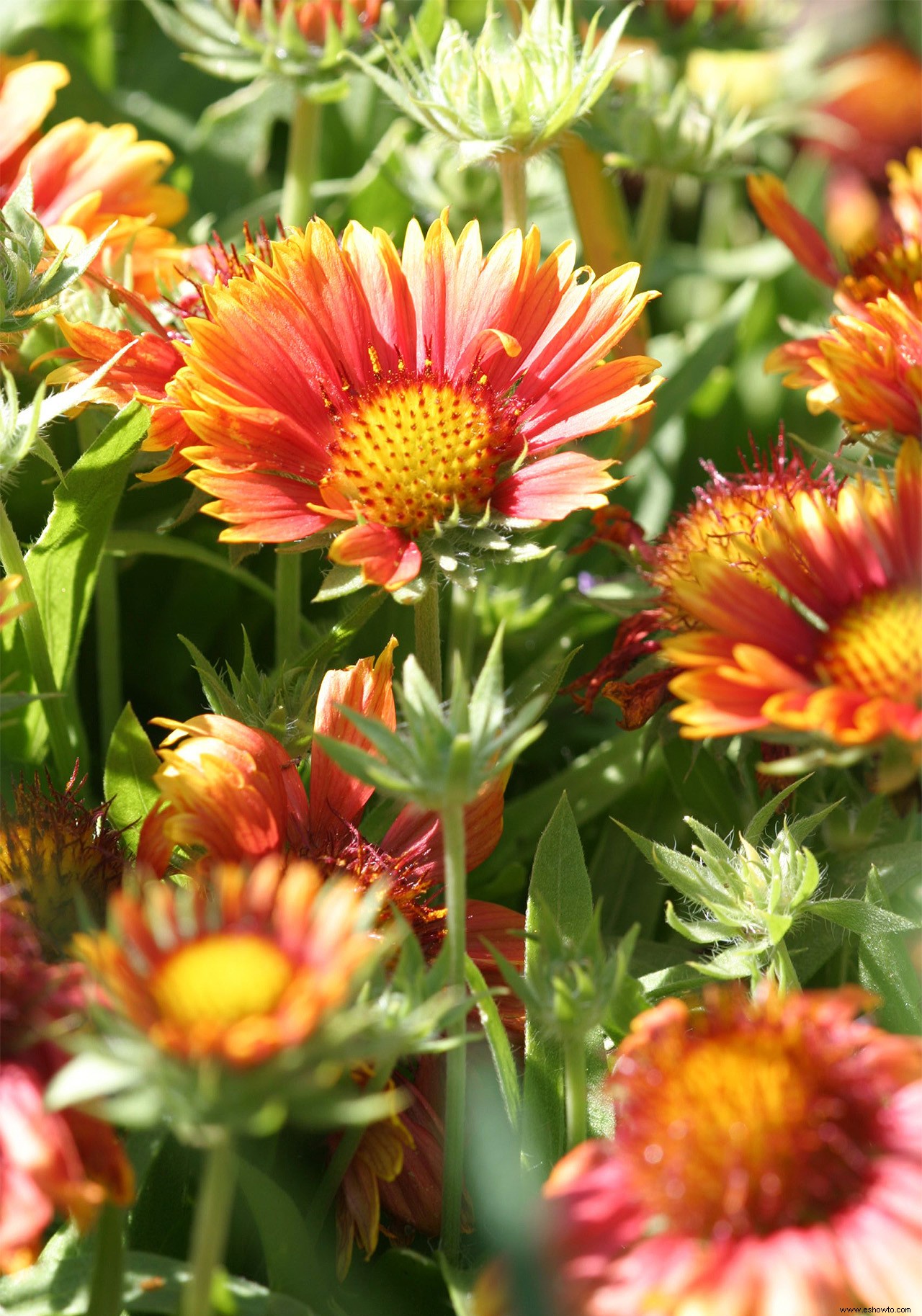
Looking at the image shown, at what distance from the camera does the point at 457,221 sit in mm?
1146

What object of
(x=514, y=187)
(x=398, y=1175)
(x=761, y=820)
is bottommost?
(x=398, y=1175)

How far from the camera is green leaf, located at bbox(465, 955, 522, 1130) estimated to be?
2.07 feet

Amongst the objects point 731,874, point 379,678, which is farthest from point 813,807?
point 379,678

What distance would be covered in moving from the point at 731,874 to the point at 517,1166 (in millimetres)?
178

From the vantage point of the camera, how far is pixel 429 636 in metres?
0.73

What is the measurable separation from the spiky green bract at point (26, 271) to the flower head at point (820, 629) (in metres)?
0.35

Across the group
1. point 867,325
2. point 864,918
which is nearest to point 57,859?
point 864,918

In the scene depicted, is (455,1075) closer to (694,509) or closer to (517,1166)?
(517,1166)

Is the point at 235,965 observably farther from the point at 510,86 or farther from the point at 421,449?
the point at 510,86

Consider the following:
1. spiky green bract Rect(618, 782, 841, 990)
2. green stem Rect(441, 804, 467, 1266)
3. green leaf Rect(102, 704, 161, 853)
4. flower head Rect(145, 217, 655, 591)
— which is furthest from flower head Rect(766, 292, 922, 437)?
green leaf Rect(102, 704, 161, 853)

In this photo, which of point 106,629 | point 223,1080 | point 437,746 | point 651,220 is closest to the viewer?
point 223,1080

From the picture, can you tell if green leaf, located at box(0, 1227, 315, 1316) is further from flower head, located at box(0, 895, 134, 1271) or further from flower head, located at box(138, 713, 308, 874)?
flower head, located at box(138, 713, 308, 874)

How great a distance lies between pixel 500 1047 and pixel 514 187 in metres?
0.54

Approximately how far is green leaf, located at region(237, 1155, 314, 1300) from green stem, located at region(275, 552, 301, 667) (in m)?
0.33
